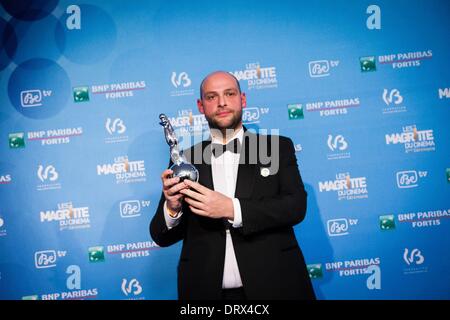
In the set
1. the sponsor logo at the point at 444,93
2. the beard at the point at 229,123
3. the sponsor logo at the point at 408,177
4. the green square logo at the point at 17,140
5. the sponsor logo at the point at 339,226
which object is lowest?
the sponsor logo at the point at 339,226

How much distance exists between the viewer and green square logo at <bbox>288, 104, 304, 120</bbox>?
3.26 meters

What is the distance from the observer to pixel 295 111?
10.7ft

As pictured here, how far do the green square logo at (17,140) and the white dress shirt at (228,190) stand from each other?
2.22m

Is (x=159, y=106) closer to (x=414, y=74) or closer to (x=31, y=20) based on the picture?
(x=31, y=20)

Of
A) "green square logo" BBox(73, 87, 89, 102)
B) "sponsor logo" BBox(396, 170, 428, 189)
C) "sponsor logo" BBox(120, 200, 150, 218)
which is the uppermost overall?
"green square logo" BBox(73, 87, 89, 102)

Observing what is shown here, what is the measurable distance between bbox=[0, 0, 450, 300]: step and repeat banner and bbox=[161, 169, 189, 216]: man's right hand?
1642 mm

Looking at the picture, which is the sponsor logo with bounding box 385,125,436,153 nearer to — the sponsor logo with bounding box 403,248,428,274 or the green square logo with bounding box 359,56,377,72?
the green square logo with bounding box 359,56,377,72

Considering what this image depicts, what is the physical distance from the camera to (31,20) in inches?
135

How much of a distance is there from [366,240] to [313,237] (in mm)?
456

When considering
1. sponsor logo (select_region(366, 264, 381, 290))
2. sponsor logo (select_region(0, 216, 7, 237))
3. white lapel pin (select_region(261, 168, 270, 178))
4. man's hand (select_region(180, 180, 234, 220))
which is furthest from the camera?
sponsor logo (select_region(0, 216, 7, 237))

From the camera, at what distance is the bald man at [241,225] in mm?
1576

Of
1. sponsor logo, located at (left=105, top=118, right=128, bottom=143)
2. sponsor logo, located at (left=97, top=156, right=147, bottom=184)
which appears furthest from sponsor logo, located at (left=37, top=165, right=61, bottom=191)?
sponsor logo, located at (left=105, top=118, right=128, bottom=143)

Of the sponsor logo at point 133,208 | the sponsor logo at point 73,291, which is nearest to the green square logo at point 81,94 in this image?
the sponsor logo at point 133,208

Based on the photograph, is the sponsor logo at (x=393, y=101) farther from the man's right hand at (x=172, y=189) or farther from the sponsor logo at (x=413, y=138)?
the man's right hand at (x=172, y=189)
